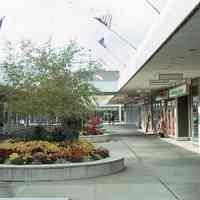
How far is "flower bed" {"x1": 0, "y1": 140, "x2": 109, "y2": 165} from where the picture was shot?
621 inches

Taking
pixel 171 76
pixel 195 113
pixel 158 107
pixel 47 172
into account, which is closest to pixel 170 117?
pixel 195 113

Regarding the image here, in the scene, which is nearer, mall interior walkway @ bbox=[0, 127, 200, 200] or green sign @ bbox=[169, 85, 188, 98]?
mall interior walkway @ bbox=[0, 127, 200, 200]

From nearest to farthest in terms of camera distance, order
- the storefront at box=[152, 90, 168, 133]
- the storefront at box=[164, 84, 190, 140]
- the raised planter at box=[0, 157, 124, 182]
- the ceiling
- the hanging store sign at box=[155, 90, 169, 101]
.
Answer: the ceiling, the raised planter at box=[0, 157, 124, 182], the storefront at box=[164, 84, 190, 140], the hanging store sign at box=[155, 90, 169, 101], the storefront at box=[152, 90, 168, 133]

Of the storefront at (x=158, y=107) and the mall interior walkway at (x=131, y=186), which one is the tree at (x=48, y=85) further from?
the storefront at (x=158, y=107)

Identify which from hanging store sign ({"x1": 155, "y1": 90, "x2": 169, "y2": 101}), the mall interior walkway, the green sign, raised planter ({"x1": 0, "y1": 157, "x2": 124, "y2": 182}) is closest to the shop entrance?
hanging store sign ({"x1": 155, "y1": 90, "x2": 169, "y2": 101})

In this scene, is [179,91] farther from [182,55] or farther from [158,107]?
[158,107]

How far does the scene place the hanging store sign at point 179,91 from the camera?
3033 centimetres

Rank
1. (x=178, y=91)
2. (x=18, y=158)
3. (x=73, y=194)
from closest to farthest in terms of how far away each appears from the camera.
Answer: (x=73, y=194) < (x=18, y=158) < (x=178, y=91)

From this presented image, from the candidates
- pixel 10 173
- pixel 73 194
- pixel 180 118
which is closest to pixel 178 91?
pixel 180 118

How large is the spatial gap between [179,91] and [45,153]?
56.3 ft

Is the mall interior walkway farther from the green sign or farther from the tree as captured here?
the green sign

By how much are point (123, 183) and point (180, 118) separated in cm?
2077

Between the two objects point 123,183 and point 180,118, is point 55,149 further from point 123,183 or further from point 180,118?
point 180,118

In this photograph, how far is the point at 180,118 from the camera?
34.2m
